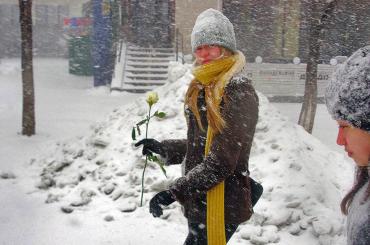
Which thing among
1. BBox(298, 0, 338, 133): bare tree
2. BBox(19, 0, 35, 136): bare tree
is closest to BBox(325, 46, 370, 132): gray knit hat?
BBox(298, 0, 338, 133): bare tree

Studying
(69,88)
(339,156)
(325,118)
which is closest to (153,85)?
(69,88)

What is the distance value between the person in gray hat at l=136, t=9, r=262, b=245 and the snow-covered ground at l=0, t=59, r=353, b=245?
87.6 inches

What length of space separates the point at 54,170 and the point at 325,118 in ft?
27.4

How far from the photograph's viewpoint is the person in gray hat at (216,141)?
2.23 meters

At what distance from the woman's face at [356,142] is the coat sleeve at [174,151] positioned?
134cm

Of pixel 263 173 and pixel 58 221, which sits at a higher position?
pixel 263 173

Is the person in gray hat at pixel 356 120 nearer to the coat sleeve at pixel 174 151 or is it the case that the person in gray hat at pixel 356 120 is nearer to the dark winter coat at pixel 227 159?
the dark winter coat at pixel 227 159

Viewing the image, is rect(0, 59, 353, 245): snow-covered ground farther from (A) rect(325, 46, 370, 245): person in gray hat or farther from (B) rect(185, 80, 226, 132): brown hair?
(A) rect(325, 46, 370, 245): person in gray hat

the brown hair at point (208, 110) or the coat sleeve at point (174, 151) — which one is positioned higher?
the brown hair at point (208, 110)

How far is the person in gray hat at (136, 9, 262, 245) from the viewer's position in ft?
7.32

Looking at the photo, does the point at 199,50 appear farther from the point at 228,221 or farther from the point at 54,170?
the point at 54,170

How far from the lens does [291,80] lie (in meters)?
15.1

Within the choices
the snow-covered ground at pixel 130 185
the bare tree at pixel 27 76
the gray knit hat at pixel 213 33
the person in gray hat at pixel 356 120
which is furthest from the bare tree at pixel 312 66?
the person in gray hat at pixel 356 120

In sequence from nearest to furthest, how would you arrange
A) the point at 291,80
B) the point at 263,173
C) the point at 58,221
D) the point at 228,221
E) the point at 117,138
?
the point at 228,221, the point at 58,221, the point at 263,173, the point at 117,138, the point at 291,80
